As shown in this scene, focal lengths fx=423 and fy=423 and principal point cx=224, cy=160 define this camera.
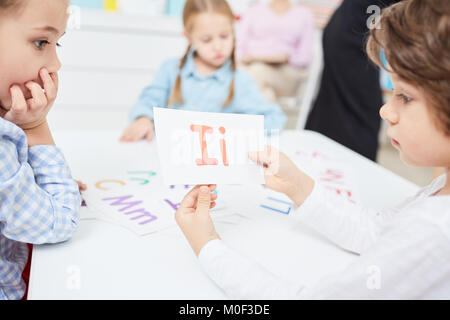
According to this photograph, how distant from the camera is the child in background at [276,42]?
271 cm

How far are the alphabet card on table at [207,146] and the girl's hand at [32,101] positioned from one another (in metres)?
0.18

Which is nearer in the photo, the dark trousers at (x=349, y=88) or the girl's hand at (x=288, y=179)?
the girl's hand at (x=288, y=179)

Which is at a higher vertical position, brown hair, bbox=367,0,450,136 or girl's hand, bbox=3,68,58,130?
brown hair, bbox=367,0,450,136

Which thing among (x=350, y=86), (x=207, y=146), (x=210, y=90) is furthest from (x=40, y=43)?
(x=350, y=86)

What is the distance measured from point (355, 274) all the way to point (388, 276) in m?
0.03

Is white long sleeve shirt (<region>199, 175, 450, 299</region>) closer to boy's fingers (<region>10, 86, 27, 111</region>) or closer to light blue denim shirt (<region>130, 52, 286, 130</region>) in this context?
boy's fingers (<region>10, 86, 27, 111</region>)

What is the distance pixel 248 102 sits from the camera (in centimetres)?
137

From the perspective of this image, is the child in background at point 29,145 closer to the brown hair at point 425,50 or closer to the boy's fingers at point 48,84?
the boy's fingers at point 48,84

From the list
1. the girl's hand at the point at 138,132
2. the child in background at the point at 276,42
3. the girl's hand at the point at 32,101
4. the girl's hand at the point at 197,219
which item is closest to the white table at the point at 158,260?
the girl's hand at the point at 197,219

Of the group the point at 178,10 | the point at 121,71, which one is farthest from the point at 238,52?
the point at 121,71

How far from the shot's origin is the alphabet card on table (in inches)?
21.7

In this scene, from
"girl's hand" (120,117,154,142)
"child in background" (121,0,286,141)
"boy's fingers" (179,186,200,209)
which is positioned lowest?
"girl's hand" (120,117,154,142)

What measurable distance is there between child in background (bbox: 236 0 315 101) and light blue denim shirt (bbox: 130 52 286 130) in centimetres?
131

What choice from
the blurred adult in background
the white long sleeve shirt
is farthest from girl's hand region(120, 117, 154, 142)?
the blurred adult in background
